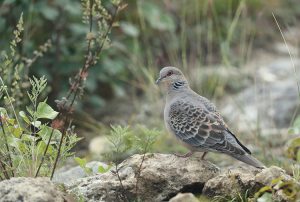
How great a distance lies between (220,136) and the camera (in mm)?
4793

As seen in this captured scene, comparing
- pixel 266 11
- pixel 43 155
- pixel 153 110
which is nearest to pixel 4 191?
pixel 43 155

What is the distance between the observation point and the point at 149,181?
4.25 meters

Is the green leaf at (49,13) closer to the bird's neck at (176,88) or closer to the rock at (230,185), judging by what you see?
the bird's neck at (176,88)

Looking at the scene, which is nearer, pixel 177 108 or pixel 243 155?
pixel 243 155

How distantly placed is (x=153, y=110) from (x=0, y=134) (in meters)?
3.46

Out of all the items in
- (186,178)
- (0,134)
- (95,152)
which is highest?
(0,134)

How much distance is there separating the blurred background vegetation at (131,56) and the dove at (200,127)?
4.67 feet

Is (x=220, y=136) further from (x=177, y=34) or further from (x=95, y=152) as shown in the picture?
(x=177, y=34)

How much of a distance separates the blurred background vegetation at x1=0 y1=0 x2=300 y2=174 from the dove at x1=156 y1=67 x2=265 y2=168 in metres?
1.42

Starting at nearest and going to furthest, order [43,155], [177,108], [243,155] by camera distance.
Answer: [43,155], [243,155], [177,108]

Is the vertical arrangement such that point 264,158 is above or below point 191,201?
below

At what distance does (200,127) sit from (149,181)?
2.57ft

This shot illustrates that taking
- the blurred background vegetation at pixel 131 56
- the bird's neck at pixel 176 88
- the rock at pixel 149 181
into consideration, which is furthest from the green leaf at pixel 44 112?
the blurred background vegetation at pixel 131 56

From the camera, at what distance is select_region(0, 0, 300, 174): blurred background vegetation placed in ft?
23.5
